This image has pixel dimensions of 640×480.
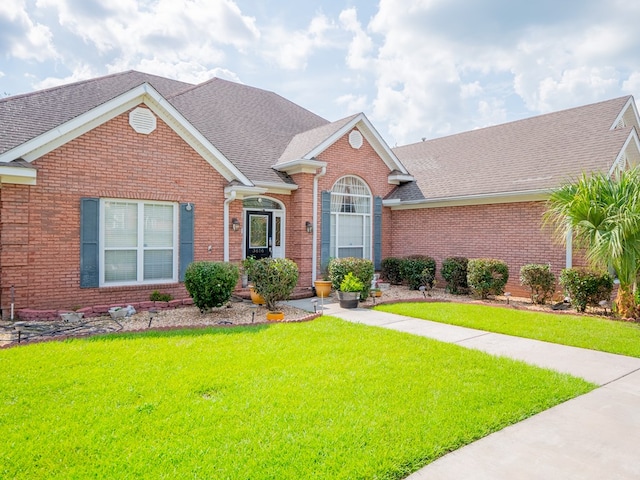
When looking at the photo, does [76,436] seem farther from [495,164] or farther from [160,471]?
[495,164]

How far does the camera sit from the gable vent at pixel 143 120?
32.4 ft

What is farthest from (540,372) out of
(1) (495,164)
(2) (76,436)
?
(1) (495,164)

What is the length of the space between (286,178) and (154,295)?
5.49m

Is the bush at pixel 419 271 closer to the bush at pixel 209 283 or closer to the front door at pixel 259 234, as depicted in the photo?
the front door at pixel 259 234

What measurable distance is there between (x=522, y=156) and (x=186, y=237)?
1097cm

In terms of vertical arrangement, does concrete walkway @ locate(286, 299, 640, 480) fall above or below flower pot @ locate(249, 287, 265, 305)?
below

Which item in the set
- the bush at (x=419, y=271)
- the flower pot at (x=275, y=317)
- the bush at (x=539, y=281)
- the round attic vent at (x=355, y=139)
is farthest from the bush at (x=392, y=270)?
the flower pot at (x=275, y=317)

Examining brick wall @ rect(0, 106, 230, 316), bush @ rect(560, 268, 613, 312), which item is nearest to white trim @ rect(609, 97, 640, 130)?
bush @ rect(560, 268, 613, 312)

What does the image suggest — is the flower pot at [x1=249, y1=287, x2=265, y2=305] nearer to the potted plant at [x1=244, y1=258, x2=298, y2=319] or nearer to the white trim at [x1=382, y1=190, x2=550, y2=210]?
the potted plant at [x1=244, y1=258, x2=298, y2=319]

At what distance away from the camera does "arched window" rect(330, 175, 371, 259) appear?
14039mm

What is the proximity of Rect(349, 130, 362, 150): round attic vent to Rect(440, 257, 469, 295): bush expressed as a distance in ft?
15.9

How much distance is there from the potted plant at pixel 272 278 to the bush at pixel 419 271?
16.5 ft

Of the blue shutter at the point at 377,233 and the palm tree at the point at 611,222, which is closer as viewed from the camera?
the palm tree at the point at 611,222

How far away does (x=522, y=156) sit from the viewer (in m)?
14.0
